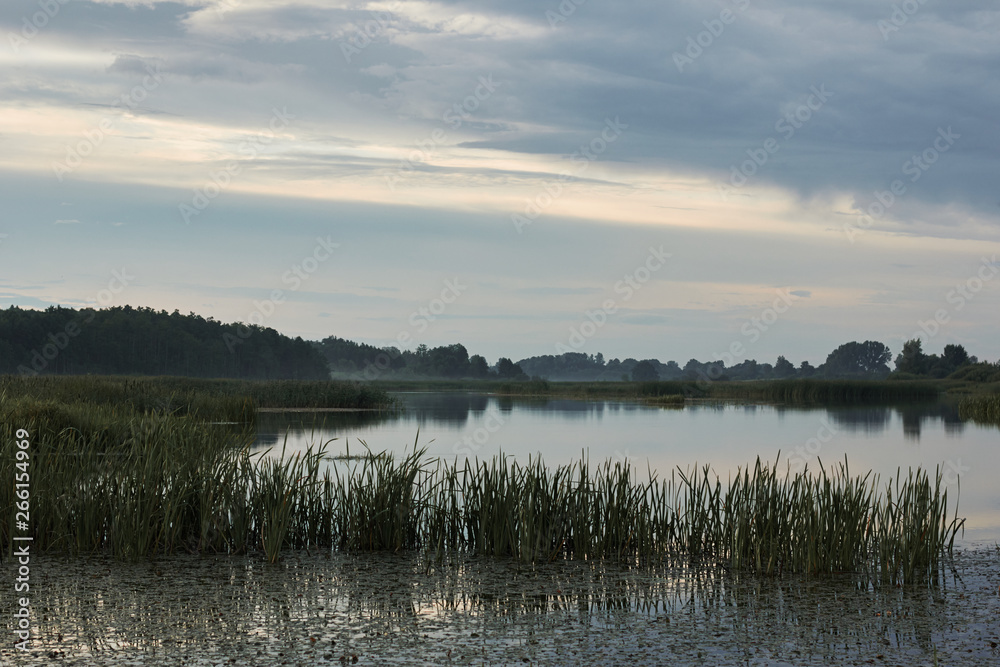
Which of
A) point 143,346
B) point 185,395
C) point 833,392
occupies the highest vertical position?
point 143,346

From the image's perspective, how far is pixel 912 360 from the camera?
81938 millimetres

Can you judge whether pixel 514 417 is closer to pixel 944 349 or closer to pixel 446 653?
pixel 446 653

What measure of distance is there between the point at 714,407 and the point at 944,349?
56114 mm

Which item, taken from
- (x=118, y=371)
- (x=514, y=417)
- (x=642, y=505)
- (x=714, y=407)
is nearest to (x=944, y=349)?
(x=714, y=407)

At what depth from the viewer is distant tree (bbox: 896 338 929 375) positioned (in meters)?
80.5

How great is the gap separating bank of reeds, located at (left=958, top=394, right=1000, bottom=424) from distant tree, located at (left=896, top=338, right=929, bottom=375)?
163 feet

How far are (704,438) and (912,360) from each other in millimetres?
68497

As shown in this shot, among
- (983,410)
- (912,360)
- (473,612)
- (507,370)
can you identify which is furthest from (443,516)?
(507,370)

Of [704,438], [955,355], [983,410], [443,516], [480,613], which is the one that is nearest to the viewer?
[480,613]

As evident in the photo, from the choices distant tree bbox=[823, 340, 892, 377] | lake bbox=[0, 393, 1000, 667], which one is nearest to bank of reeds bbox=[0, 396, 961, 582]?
lake bbox=[0, 393, 1000, 667]

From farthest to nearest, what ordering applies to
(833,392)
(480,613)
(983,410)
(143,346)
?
1. (143,346)
2. (833,392)
3. (983,410)
4. (480,613)

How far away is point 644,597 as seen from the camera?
6.55 m

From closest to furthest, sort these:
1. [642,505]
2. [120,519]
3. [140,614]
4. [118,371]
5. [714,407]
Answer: [140,614]
[120,519]
[642,505]
[714,407]
[118,371]

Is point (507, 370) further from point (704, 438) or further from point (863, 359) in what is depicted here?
point (704, 438)
